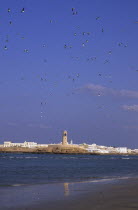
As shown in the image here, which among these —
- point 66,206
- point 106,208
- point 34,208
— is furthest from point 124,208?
point 34,208

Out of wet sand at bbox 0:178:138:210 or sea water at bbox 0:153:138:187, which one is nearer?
wet sand at bbox 0:178:138:210

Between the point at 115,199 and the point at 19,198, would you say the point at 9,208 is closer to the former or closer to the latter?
the point at 19,198

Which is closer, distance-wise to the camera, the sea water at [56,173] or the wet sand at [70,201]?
the wet sand at [70,201]

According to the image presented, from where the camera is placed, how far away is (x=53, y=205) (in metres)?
16.9

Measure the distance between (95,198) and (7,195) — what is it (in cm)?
506

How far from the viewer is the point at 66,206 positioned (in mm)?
16625

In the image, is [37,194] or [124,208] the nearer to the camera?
[124,208]

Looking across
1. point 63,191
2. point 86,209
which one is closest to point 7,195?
point 63,191

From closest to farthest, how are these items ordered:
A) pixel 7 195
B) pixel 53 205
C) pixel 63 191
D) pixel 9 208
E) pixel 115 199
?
pixel 9 208, pixel 53 205, pixel 115 199, pixel 7 195, pixel 63 191

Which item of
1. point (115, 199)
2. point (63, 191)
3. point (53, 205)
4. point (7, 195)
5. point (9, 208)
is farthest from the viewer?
point (63, 191)

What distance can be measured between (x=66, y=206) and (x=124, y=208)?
2.65 m

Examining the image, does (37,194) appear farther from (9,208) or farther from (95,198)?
(9,208)

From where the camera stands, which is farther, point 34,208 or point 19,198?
point 19,198

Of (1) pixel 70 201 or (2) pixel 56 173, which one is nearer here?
A: (1) pixel 70 201
